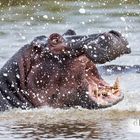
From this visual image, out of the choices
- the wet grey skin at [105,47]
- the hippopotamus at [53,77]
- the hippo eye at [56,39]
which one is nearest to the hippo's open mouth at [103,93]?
the hippopotamus at [53,77]

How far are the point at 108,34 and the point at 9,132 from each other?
1.18 meters

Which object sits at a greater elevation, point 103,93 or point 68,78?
point 68,78

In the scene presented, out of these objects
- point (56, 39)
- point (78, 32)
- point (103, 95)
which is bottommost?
point (103, 95)

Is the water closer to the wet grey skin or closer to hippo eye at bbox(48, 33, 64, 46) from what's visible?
the wet grey skin

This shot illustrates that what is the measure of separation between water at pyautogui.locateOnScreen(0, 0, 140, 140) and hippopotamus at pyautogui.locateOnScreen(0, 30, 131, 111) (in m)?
0.12

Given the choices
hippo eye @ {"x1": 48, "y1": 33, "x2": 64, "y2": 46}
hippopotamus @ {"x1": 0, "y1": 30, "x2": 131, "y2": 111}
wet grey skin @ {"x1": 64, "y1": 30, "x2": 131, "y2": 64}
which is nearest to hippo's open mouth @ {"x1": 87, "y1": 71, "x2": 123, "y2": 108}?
hippopotamus @ {"x1": 0, "y1": 30, "x2": 131, "y2": 111}

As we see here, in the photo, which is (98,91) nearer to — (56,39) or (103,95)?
(103,95)

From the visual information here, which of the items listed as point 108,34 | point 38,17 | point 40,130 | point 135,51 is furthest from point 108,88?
point 38,17

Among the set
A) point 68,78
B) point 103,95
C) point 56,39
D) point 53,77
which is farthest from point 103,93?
point 56,39

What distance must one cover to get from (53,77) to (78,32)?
6223mm

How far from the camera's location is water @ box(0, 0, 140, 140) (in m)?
6.56

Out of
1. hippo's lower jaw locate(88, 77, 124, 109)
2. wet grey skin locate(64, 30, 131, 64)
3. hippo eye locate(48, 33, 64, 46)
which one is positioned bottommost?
hippo's lower jaw locate(88, 77, 124, 109)

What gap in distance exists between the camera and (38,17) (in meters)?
15.8

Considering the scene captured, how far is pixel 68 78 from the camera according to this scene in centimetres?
755
